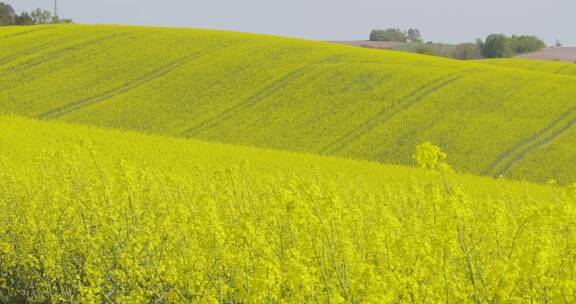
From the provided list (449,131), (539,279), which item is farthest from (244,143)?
(539,279)

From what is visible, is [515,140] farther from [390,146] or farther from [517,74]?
[517,74]

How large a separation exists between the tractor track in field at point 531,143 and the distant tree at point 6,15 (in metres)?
57.7

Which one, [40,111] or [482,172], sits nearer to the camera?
[482,172]

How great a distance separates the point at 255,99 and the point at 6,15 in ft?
159

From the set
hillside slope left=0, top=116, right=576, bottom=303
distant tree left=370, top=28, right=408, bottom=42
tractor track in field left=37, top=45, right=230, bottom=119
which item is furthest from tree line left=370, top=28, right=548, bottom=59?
hillside slope left=0, top=116, right=576, bottom=303

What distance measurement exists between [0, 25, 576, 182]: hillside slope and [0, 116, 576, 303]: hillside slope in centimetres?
1892

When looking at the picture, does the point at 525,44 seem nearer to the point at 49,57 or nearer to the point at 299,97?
the point at 299,97

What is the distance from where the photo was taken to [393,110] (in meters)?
34.9

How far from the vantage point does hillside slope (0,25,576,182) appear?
102 feet

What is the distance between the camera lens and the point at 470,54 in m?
97.8

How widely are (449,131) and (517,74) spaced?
37.4 feet

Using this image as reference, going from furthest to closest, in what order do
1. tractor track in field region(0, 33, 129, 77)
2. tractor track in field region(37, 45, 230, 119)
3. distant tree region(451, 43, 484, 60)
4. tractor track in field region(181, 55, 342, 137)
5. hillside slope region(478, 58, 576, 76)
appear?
distant tree region(451, 43, 484, 60) < hillside slope region(478, 58, 576, 76) < tractor track in field region(0, 33, 129, 77) < tractor track in field region(37, 45, 230, 119) < tractor track in field region(181, 55, 342, 137)

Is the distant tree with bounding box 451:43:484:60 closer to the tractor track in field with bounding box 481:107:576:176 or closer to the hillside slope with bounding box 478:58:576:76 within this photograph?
the hillside slope with bounding box 478:58:576:76

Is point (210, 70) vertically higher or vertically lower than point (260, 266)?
lower
